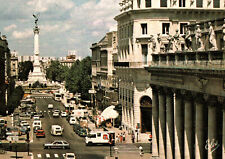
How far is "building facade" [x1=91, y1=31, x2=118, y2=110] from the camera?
451ft

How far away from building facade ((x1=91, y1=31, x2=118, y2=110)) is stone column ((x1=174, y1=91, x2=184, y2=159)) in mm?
69441

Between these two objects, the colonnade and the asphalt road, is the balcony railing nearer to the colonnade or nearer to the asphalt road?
the colonnade

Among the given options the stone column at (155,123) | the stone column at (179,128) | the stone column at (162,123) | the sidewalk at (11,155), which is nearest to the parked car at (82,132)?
the sidewalk at (11,155)

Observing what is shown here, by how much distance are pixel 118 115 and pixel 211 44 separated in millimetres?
70197

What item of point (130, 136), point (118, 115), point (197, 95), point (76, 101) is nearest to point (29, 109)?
point (76, 101)

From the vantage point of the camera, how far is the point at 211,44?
46.9m

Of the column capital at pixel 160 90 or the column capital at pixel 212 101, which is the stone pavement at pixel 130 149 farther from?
the column capital at pixel 212 101

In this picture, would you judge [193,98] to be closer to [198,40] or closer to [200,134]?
[200,134]

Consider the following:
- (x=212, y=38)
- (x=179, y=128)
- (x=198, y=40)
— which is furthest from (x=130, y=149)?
(x=212, y=38)

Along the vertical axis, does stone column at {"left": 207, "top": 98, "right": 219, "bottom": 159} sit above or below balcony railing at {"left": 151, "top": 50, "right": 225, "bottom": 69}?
below

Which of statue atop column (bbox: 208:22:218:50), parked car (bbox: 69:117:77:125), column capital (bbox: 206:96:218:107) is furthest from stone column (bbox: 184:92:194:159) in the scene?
parked car (bbox: 69:117:77:125)

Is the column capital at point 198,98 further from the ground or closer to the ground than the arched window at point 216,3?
closer to the ground

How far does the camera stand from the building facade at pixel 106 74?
137475 mm

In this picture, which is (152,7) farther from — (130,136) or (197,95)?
(197,95)
